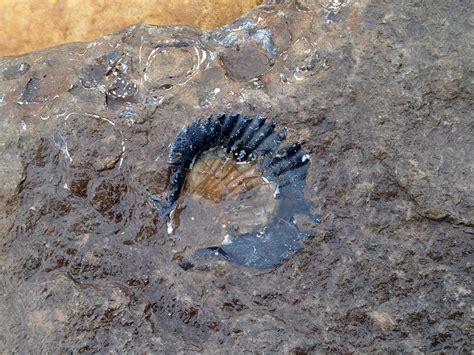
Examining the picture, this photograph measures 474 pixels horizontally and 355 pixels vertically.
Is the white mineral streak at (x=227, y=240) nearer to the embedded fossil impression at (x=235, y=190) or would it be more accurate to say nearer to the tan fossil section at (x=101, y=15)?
the embedded fossil impression at (x=235, y=190)

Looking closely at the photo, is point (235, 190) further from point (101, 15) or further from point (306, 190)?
point (101, 15)

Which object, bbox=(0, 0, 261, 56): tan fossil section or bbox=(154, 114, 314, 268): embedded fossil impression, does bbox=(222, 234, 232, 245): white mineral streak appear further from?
bbox=(0, 0, 261, 56): tan fossil section

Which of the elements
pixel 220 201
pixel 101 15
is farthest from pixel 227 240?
pixel 101 15

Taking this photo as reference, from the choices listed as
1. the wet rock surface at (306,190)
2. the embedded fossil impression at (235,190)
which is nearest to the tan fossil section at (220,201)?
the embedded fossil impression at (235,190)

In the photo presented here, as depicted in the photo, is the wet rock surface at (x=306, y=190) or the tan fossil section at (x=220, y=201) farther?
the tan fossil section at (x=220, y=201)

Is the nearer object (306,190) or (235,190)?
(306,190)

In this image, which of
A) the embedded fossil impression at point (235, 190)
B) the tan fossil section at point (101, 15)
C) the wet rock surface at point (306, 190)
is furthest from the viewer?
the tan fossil section at point (101, 15)

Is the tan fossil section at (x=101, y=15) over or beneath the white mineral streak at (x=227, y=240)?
over

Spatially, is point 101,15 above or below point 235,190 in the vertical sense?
above
